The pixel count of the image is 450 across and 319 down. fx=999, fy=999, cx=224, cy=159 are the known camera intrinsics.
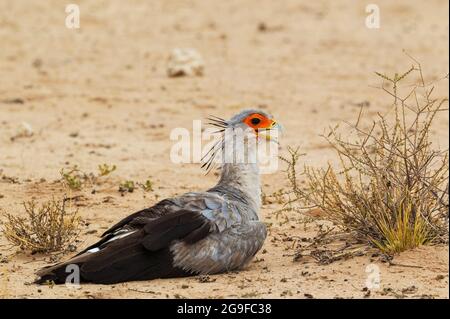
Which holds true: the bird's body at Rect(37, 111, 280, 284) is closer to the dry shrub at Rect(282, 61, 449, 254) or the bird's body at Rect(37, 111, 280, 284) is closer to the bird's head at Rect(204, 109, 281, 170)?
the bird's head at Rect(204, 109, 281, 170)

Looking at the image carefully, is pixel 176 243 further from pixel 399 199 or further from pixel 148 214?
pixel 399 199

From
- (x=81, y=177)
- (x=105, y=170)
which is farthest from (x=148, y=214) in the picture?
(x=81, y=177)

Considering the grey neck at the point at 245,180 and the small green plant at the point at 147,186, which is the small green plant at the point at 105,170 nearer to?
the small green plant at the point at 147,186

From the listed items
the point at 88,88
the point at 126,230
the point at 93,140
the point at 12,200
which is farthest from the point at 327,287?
the point at 88,88

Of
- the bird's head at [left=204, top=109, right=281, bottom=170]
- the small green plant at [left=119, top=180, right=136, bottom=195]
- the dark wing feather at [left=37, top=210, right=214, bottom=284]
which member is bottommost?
the dark wing feather at [left=37, top=210, right=214, bottom=284]

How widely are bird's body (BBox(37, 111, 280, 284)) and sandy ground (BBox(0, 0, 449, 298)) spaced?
83 millimetres

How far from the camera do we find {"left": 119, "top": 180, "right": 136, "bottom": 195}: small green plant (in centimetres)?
799

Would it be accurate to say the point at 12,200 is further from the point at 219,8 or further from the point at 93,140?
the point at 219,8

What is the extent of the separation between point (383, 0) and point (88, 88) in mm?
6590

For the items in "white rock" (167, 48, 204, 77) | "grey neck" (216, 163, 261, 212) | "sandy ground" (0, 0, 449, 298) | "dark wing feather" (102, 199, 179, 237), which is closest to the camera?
"sandy ground" (0, 0, 449, 298)

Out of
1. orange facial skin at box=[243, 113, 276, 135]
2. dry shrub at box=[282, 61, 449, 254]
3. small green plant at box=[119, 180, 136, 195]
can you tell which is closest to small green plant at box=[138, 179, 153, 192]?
small green plant at box=[119, 180, 136, 195]

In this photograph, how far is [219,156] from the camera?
6574 millimetres
